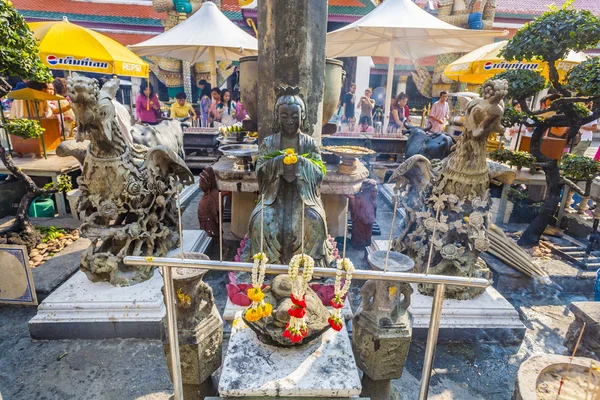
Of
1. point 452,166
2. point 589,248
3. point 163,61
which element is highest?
point 163,61

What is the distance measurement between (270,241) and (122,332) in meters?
1.68

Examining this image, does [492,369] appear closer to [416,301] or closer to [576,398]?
[416,301]

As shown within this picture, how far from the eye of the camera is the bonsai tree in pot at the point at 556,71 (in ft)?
13.7

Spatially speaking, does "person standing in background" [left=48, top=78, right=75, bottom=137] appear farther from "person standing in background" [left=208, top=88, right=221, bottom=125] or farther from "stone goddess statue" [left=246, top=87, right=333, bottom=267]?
"stone goddess statue" [left=246, top=87, right=333, bottom=267]

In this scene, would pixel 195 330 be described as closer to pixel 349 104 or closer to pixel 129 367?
pixel 129 367

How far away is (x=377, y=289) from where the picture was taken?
238cm

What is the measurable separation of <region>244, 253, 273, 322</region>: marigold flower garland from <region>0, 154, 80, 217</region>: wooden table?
5.66 meters

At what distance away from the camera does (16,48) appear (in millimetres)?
4023

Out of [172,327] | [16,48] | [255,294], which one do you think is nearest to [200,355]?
[172,327]

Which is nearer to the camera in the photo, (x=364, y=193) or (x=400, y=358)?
(x=400, y=358)

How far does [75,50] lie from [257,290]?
7.34 meters

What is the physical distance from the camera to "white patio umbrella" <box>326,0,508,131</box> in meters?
8.10

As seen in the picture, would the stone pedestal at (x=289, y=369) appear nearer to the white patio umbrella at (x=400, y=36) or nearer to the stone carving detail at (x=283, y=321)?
the stone carving detail at (x=283, y=321)

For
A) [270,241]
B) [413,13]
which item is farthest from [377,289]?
[413,13]
